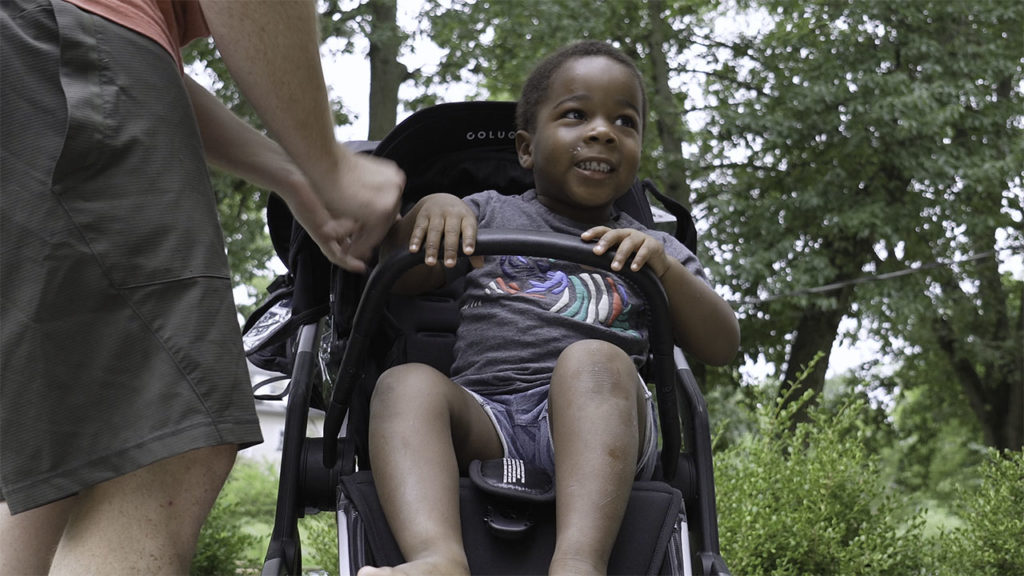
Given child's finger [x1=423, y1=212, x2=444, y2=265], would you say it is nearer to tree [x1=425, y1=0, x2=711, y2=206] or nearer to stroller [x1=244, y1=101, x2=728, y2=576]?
stroller [x1=244, y1=101, x2=728, y2=576]

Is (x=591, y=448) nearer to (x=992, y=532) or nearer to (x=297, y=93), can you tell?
(x=297, y=93)

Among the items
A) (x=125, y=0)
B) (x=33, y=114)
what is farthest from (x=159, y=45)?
(x=33, y=114)

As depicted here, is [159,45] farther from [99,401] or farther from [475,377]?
[475,377]

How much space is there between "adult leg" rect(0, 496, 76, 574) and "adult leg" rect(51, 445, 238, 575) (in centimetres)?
26

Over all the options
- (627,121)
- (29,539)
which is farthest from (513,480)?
(627,121)

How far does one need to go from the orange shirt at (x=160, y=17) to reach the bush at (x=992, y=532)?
13.4ft

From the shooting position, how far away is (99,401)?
1.34 meters

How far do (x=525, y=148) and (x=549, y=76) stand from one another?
213mm

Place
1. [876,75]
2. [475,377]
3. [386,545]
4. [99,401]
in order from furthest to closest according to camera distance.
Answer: [876,75] < [475,377] < [386,545] < [99,401]

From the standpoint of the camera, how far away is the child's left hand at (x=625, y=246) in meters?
1.93

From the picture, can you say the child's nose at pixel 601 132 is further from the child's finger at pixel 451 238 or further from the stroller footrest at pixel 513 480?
the stroller footrest at pixel 513 480

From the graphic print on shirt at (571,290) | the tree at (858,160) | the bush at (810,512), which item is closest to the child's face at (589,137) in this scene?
the graphic print on shirt at (571,290)

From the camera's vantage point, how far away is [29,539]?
164 centimetres

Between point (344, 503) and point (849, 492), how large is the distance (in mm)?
3233
